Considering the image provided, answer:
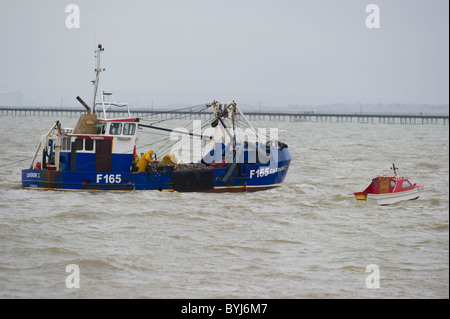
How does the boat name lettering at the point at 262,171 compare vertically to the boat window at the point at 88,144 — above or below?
below

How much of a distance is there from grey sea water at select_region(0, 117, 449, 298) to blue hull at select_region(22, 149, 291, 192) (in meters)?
0.44

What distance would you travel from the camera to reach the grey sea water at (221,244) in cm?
1492

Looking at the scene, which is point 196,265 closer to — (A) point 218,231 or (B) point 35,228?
(A) point 218,231

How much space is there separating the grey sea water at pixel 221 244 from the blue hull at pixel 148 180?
1.44 ft

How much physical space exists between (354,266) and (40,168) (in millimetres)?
19118

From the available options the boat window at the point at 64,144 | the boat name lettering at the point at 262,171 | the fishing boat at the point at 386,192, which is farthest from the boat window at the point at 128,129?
the fishing boat at the point at 386,192

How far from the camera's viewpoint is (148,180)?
28.1 meters

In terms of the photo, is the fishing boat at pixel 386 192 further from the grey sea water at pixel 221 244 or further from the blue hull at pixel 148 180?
the blue hull at pixel 148 180

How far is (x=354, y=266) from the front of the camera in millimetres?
16609

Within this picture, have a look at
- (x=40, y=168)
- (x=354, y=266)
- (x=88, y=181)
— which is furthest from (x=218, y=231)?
(x=40, y=168)

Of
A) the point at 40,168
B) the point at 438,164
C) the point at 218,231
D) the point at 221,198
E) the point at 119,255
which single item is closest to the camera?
the point at 119,255

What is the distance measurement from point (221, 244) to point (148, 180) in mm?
9774

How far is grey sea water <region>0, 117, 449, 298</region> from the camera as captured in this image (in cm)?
1492

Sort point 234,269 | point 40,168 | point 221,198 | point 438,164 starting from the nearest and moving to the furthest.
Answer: point 234,269, point 221,198, point 40,168, point 438,164
